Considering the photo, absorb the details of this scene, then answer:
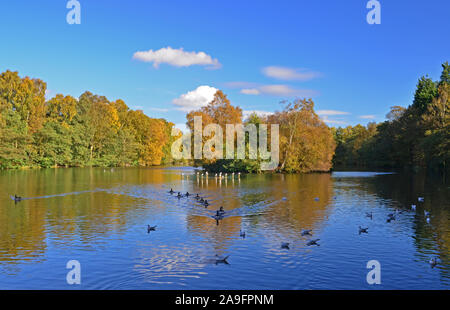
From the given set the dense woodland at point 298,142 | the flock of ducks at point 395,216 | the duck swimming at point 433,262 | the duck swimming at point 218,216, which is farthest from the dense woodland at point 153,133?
the duck swimming at point 433,262

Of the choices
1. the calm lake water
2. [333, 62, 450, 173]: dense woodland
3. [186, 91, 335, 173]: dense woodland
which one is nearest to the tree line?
[186, 91, 335, 173]: dense woodland

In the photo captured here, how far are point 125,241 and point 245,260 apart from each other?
20.2 feet

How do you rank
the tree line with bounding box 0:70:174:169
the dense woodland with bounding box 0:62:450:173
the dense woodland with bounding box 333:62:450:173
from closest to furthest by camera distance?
the dense woodland with bounding box 333:62:450:173, the dense woodland with bounding box 0:62:450:173, the tree line with bounding box 0:70:174:169

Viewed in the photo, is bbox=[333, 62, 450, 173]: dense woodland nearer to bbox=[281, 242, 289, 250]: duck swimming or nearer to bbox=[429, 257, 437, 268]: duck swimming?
bbox=[429, 257, 437, 268]: duck swimming

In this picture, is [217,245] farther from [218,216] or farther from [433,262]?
[433,262]

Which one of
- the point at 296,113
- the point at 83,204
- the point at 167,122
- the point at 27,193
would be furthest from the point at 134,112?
the point at 83,204

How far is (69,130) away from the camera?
92.7 meters

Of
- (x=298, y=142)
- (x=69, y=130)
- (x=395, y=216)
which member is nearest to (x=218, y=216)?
(x=395, y=216)

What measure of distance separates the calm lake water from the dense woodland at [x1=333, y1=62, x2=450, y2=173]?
4403 centimetres

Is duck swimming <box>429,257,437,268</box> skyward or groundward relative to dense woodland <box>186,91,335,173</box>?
groundward

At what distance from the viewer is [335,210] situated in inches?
1072

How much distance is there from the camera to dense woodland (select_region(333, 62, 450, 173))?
2709 inches
